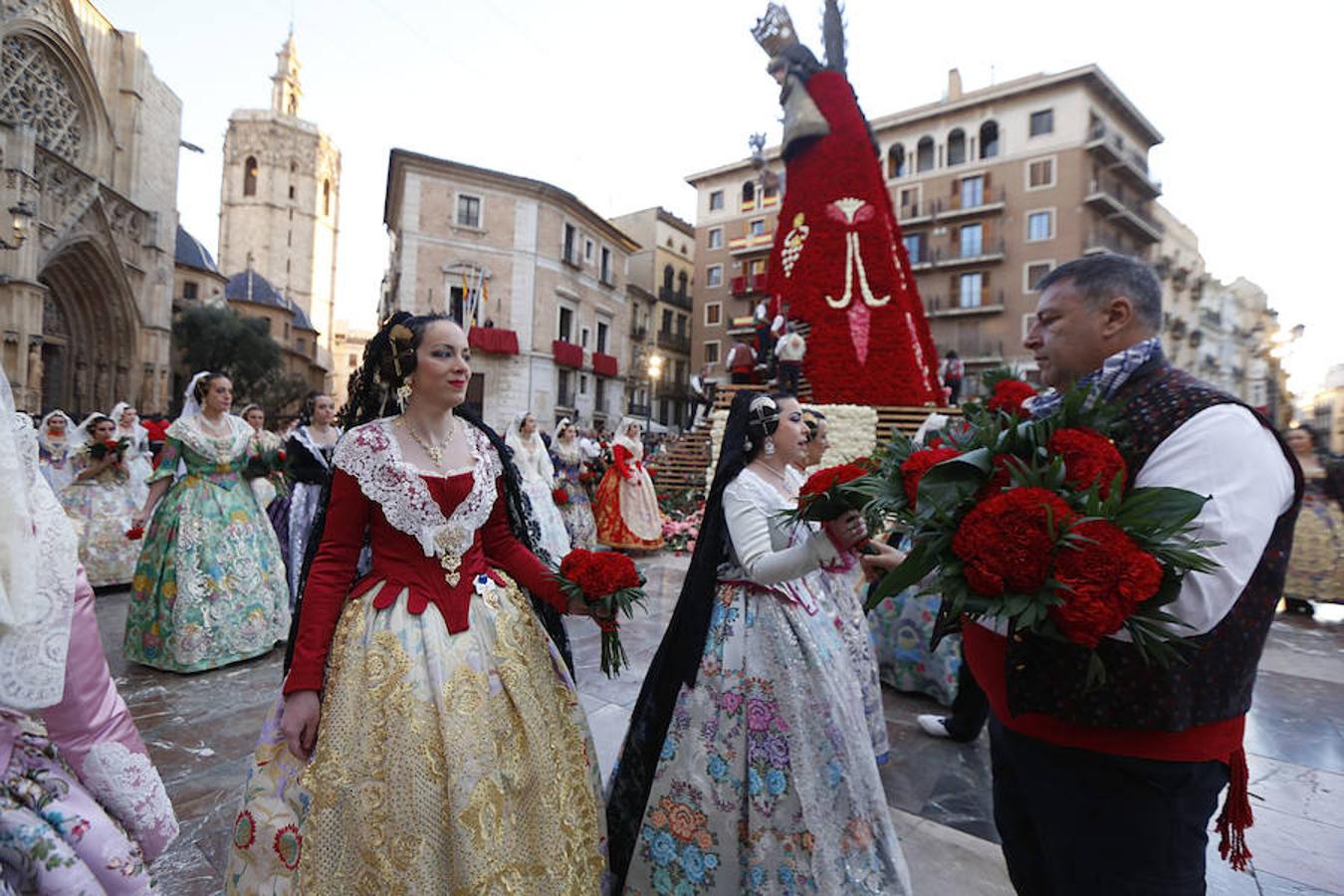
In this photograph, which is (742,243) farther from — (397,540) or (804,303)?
(397,540)

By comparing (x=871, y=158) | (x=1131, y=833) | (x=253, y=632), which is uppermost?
(x=871, y=158)

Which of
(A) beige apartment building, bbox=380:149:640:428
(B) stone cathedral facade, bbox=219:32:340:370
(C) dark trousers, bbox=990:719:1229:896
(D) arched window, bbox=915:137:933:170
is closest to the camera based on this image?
(C) dark trousers, bbox=990:719:1229:896

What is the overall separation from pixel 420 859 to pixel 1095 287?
216cm

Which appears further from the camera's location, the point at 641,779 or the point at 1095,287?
the point at 641,779

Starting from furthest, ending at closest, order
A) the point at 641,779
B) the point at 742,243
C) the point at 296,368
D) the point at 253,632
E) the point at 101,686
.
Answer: the point at 296,368, the point at 742,243, the point at 253,632, the point at 641,779, the point at 101,686

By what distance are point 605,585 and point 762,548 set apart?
2.02 feet

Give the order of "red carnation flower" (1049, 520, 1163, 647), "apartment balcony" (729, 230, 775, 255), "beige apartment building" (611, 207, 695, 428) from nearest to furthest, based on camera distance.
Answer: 1. "red carnation flower" (1049, 520, 1163, 647)
2. "apartment balcony" (729, 230, 775, 255)
3. "beige apartment building" (611, 207, 695, 428)

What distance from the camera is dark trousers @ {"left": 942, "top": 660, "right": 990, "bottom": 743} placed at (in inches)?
139

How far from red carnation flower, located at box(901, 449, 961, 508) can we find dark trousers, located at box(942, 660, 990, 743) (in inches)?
99.4

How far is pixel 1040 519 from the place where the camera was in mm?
1157

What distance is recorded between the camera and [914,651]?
4.30 meters

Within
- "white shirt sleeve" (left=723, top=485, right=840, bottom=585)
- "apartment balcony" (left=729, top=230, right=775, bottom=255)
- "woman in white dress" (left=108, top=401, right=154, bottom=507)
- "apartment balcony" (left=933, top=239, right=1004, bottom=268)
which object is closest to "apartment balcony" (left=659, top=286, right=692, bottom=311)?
"apartment balcony" (left=729, top=230, right=775, bottom=255)

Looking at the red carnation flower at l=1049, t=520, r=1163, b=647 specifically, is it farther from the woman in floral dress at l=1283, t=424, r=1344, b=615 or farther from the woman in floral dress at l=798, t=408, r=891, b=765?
the woman in floral dress at l=1283, t=424, r=1344, b=615

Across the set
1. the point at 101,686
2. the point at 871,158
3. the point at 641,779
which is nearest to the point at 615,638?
the point at 641,779
